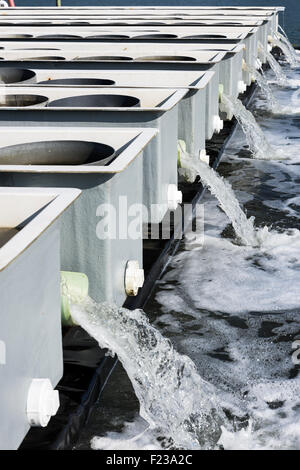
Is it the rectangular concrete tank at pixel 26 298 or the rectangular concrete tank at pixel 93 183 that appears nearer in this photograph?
the rectangular concrete tank at pixel 26 298

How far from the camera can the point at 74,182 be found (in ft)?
13.8

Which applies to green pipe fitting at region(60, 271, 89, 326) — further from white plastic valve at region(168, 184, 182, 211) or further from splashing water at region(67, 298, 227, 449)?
white plastic valve at region(168, 184, 182, 211)

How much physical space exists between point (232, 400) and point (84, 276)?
103 cm

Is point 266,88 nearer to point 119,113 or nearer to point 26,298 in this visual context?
point 119,113

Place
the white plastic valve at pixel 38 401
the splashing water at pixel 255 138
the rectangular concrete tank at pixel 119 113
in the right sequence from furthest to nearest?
the splashing water at pixel 255 138, the rectangular concrete tank at pixel 119 113, the white plastic valve at pixel 38 401

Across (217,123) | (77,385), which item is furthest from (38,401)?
(217,123)

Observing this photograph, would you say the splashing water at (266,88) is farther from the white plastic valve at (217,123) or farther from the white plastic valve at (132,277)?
the white plastic valve at (132,277)

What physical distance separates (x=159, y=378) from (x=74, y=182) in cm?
112

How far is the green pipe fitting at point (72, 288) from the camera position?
166 inches

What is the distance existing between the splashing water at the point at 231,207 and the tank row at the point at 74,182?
0.17 meters

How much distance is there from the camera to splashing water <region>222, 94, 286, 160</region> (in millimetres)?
9438

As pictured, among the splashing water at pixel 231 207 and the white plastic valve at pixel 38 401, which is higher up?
the white plastic valve at pixel 38 401

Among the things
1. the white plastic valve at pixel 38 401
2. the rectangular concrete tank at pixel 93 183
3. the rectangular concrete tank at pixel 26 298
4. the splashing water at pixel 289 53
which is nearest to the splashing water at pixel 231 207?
the rectangular concrete tank at pixel 93 183

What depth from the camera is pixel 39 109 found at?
228 inches
